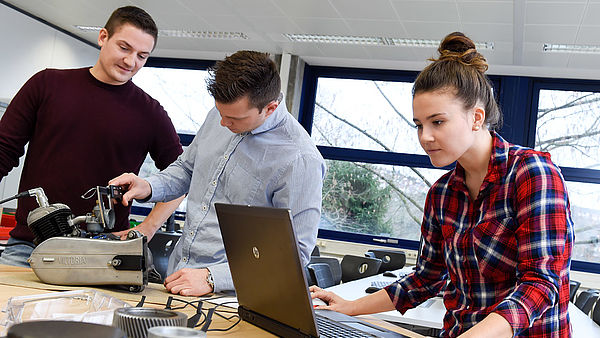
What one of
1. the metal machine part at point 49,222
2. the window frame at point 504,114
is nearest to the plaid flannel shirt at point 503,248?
the metal machine part at point 49,222

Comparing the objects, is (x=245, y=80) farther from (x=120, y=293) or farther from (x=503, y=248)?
(x=503, y=248)

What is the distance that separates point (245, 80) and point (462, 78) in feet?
→ 2.02

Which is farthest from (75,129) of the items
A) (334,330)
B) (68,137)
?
(334,330)

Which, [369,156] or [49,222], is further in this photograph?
[369,156]

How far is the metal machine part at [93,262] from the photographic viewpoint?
1549 millimetres

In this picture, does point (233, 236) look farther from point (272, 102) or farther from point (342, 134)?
point (342, 134)

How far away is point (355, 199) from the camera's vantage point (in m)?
7.33

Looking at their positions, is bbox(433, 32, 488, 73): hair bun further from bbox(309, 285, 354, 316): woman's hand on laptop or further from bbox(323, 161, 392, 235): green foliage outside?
bbox(323, 161, 392, 235): green foliage outside

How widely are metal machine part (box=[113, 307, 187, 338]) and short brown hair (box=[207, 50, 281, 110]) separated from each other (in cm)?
92

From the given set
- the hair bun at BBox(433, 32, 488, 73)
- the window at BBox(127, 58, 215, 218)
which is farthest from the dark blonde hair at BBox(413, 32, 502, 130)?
the window at BBox(127, 58, 215, 218)

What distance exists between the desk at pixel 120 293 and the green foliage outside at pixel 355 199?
553 cm

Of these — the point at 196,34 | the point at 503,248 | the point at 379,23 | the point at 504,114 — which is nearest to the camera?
the point at 503,248

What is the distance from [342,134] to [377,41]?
1444 millimetres

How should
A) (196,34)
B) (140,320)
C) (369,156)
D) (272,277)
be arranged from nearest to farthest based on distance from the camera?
(140,320) → (272,277) → (196,34) → (369,156)
